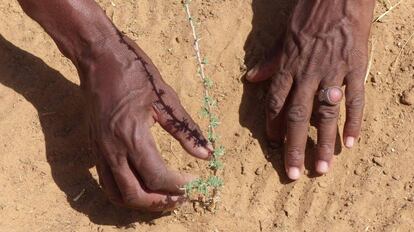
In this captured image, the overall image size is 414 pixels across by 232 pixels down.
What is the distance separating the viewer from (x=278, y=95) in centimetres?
333

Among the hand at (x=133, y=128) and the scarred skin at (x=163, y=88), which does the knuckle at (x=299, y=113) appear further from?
the hand at (x=133, y=128)

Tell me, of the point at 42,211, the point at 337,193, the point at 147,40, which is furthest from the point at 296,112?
the point at 42,211

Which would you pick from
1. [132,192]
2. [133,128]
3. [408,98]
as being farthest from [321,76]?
[132,192]

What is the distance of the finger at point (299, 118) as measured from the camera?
10.7ft

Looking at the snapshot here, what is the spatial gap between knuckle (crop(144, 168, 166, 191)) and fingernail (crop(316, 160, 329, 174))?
0.72 m

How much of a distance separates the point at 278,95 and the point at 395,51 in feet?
2.28

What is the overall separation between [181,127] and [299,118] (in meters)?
0.52

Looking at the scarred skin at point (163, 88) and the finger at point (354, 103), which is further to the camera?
the finger at point (354, 103)

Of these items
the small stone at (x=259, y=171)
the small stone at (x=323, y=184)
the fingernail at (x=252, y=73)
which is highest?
the fingernail at (x=252, y=73)

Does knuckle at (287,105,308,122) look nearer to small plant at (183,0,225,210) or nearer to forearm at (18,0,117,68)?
small plant at (183,0,225,210)

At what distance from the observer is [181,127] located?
3080mm

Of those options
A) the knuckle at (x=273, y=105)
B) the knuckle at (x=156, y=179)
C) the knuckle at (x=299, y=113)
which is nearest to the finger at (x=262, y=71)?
the knuckle at (x=273, y=105)

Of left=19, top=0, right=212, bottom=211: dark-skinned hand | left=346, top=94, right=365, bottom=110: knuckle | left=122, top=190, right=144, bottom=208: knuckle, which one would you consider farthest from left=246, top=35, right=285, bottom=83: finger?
left=122, top=190, right=144, bottom=208: knuckle

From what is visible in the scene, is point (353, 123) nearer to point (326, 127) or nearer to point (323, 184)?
point (326, 127)
